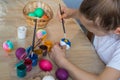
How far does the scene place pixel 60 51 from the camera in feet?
3.35

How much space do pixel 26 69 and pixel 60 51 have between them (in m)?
0.19

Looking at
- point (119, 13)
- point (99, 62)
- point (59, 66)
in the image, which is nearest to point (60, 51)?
point (59, 66)

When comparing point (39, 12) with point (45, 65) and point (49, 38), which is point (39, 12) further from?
point (45, 65)

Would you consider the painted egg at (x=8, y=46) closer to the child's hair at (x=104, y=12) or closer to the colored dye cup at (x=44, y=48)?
the colored dye cup at (x=44, y=48)

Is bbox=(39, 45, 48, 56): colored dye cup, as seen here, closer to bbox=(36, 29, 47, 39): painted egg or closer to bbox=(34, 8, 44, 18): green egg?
bbox=(36, 29, 47, 39): painted egg

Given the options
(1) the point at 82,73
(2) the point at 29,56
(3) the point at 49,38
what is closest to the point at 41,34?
(3) the point at 49,38

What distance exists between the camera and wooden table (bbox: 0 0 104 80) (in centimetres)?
95

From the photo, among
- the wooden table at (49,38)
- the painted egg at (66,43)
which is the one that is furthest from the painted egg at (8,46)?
the painted egg at (66,43)

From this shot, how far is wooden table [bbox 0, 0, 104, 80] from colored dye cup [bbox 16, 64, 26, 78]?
0.02 meters

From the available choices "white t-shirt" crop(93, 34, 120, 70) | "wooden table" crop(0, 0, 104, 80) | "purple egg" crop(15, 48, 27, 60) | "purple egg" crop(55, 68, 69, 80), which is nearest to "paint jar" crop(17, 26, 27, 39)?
"wooden table" crop(0, 0, 104, 80)

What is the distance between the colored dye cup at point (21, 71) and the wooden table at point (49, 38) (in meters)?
0.02

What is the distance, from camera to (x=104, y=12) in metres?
0.85

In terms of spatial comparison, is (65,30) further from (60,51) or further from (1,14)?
(1,14)

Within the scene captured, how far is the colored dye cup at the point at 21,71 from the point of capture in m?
0.88
